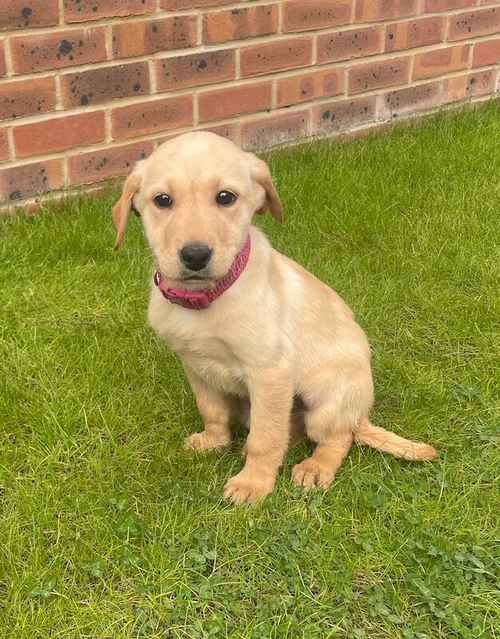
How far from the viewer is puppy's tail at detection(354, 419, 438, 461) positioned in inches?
103

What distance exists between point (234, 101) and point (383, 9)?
4.58 ft

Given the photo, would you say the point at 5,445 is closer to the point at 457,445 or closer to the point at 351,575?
the point at 351,575

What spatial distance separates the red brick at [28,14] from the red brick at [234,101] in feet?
3.51

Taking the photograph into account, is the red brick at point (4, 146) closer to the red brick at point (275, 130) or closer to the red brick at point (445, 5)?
the red brick at point (275, 130)

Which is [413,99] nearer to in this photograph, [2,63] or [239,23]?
[239,23]

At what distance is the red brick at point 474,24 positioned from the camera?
5773 millimetres

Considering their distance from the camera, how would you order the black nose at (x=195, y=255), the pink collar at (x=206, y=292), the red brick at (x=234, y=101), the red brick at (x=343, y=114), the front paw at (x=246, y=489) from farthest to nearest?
the red brick at (x=343, y=114), the red brick at (x=234, y=101), the front paw at (x=246, y=489), the pink collar at (x=206, y=292), the black nose at (x=195, y=255)

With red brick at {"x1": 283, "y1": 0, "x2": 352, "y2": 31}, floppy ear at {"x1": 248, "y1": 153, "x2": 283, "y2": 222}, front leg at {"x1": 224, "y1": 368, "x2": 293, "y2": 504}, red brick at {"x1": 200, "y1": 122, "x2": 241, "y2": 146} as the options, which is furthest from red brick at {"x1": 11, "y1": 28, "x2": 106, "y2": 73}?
front leg at {"x1": 224, "y1": 368, "x2": 293, "y2": 504}

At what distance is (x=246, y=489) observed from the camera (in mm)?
2537

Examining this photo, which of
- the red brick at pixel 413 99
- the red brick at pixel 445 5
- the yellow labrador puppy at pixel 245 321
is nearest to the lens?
the yellow labrador puppy at pixel 245 321

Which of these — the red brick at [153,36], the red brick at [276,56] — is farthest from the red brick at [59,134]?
the red brick at [276,56]

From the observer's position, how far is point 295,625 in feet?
6.85

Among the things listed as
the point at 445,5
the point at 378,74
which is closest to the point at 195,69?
the point at 378,74

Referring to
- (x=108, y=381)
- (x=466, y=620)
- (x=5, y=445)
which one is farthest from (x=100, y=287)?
(x=466, y=620)
